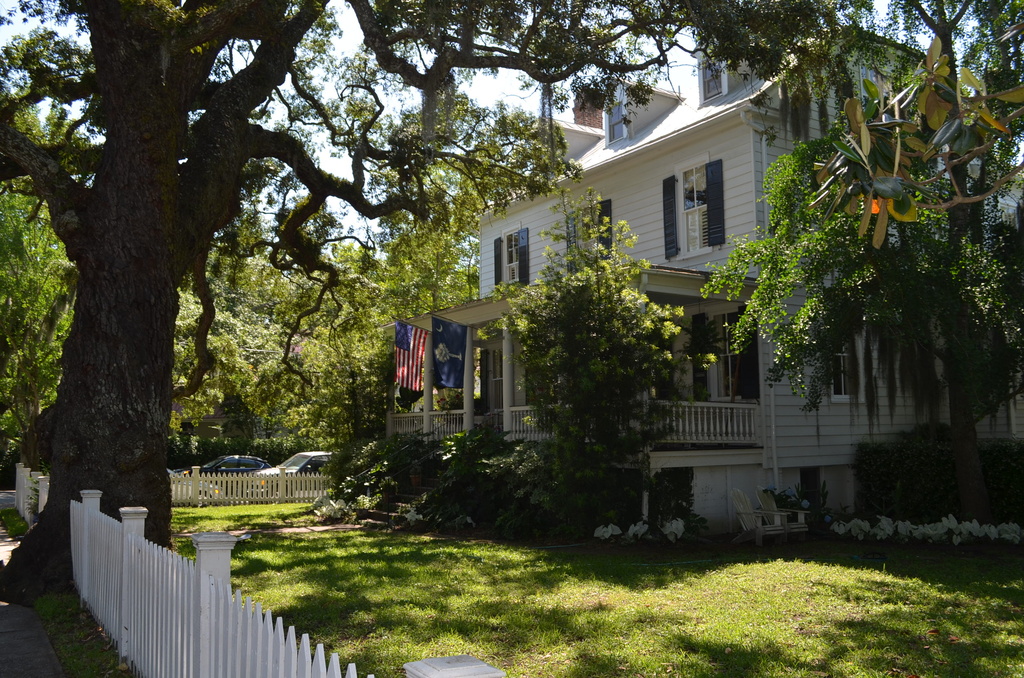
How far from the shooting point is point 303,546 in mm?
13594

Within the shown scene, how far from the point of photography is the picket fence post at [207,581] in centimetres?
416

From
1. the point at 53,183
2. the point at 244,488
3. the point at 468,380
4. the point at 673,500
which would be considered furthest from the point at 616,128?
the point at 53,183

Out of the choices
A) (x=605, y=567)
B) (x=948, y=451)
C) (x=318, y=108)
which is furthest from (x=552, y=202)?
(x=605, y=567)

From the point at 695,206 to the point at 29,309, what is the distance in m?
16.7

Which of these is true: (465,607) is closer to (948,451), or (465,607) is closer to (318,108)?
(948,451)

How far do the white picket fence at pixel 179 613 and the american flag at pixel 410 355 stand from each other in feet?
35.8

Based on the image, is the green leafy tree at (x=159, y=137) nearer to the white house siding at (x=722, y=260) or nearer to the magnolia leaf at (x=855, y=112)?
the white house siding at (x=722, y=260)

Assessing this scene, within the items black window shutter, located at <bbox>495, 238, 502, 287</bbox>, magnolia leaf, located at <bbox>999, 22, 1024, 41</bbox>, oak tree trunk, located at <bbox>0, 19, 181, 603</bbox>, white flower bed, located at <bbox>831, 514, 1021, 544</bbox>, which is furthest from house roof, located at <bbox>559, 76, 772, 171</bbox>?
oak tree trunk, located at <bbox>0, 19, 181, 603</bbox>

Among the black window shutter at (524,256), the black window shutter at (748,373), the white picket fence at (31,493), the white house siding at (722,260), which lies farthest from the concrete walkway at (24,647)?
the black window shutter at (524,256)

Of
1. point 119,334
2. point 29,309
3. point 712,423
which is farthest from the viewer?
point 29,309

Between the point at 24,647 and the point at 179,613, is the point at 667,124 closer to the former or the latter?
the point at 24,647

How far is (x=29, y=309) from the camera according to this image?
2150 cm

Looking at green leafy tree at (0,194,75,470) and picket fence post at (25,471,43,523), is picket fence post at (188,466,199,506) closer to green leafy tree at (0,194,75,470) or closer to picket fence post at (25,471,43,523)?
green leafy tree at (0,194,75,470)

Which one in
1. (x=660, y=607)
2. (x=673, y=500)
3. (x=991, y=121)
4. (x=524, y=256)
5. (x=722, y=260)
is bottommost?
(x=660, y=607)
